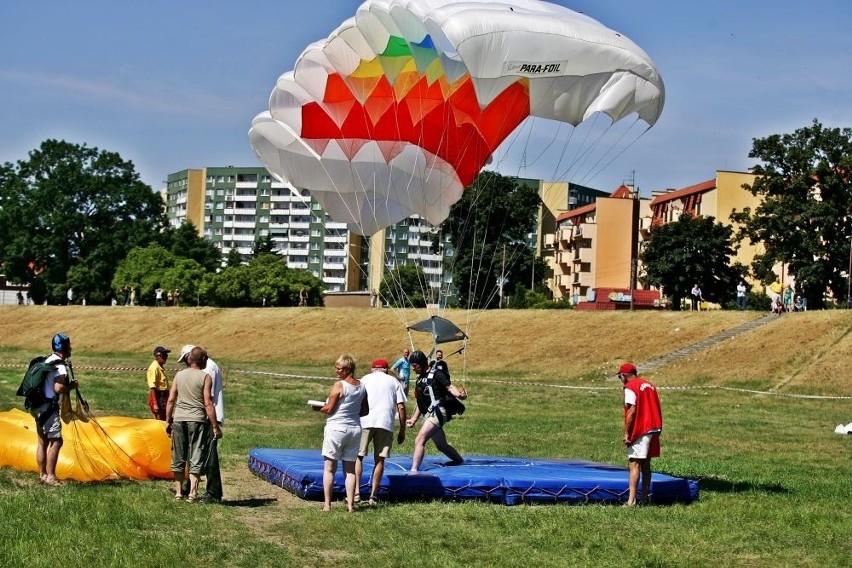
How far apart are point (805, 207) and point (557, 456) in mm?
41478

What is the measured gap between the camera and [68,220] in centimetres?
8531

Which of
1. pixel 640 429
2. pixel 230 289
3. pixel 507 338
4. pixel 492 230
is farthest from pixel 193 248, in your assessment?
pixel 640 429

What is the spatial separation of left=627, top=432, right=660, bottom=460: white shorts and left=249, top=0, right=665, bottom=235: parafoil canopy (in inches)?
187

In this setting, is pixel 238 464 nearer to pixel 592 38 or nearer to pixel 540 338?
pixel 592 38

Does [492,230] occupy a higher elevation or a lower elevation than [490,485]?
higher

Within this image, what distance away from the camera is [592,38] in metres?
15.1

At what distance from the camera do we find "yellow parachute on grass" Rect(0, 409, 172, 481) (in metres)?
13.6

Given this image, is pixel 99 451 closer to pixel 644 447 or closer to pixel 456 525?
pixel 456 525

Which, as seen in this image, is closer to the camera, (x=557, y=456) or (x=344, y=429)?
(x=344, y=429)

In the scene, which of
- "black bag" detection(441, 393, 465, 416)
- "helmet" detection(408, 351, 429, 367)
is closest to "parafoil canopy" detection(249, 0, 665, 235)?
"helmet" detection(408, 351, 429, 367)

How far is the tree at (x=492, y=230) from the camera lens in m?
23.6

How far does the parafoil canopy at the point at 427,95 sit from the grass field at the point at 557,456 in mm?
4241

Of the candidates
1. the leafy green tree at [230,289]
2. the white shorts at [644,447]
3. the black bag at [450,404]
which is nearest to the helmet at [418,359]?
the black bag at [450,404]

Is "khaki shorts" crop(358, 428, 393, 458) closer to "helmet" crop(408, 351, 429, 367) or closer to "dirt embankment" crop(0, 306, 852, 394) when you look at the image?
"helmet" crop(408, 351, 429, 367)
